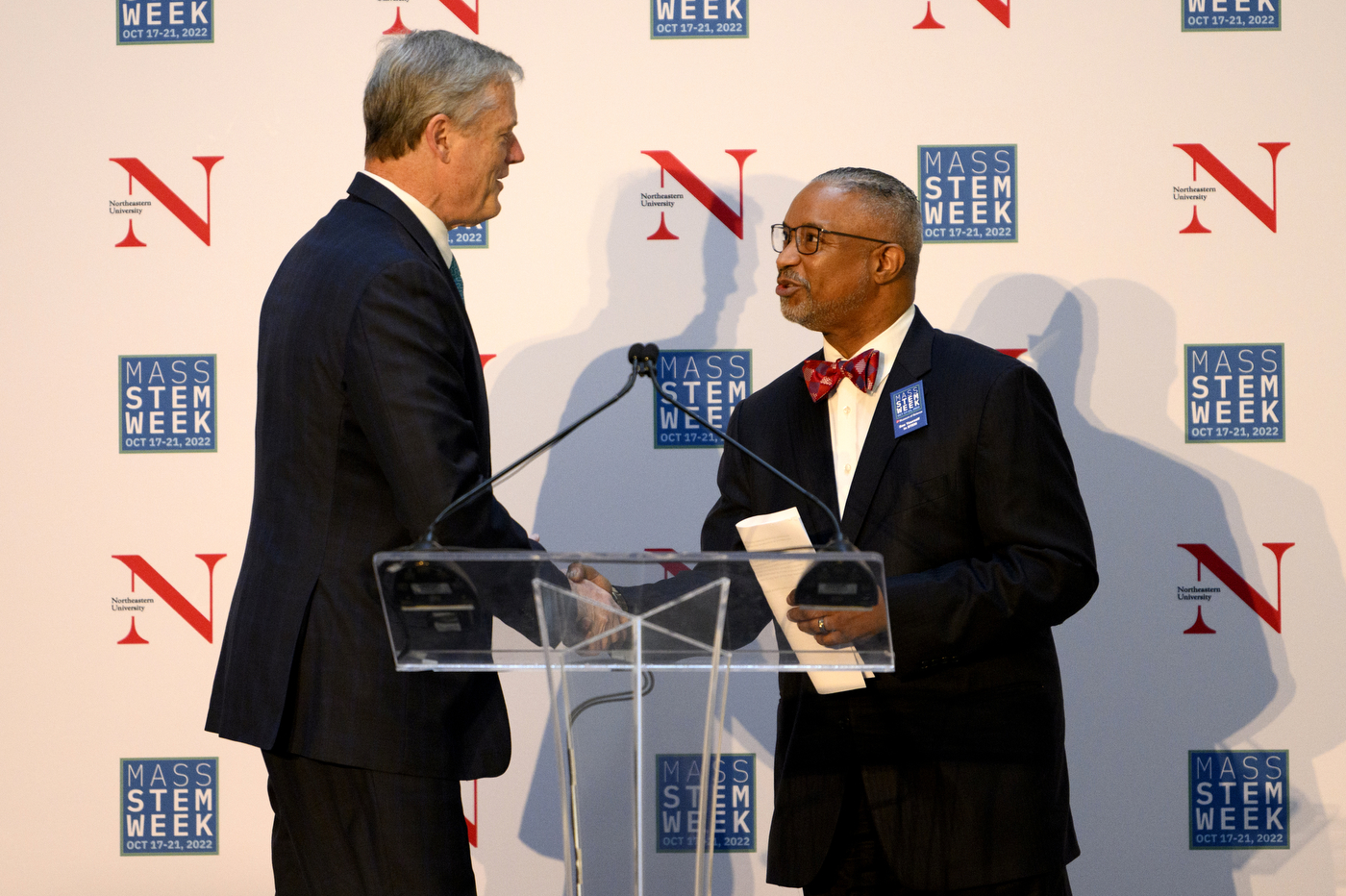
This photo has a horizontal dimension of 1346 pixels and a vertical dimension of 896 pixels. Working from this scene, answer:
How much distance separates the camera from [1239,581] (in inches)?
134

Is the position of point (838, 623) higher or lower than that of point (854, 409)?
lower

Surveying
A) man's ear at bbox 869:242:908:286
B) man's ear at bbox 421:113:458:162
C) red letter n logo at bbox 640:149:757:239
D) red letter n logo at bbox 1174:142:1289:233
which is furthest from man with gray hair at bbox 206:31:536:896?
red letter n logo at bbox 1174:142:1289:233

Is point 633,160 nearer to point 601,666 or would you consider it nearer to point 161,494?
point 161,494

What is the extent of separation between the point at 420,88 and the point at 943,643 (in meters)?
1.42

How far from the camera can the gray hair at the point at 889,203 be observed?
258cm

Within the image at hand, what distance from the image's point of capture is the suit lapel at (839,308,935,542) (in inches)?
92.4

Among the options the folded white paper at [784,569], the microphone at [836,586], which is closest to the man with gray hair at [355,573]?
the folded white paper at [784,569]

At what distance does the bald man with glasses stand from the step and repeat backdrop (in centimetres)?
104

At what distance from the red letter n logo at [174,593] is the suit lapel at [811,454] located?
1846 mm

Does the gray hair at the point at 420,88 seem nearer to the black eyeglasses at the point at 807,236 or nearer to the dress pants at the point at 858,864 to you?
the black eyeglasses at the point at 807,236

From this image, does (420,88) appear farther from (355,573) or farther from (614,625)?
(614,625)

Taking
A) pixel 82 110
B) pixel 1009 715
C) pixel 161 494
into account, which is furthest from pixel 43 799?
pixel 1009 715

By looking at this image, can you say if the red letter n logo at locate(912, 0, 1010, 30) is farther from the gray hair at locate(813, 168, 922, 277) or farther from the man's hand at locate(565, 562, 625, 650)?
the man's hand at locate(565, 562, 625, 650)

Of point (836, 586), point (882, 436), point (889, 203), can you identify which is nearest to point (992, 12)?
point (889, 203)
